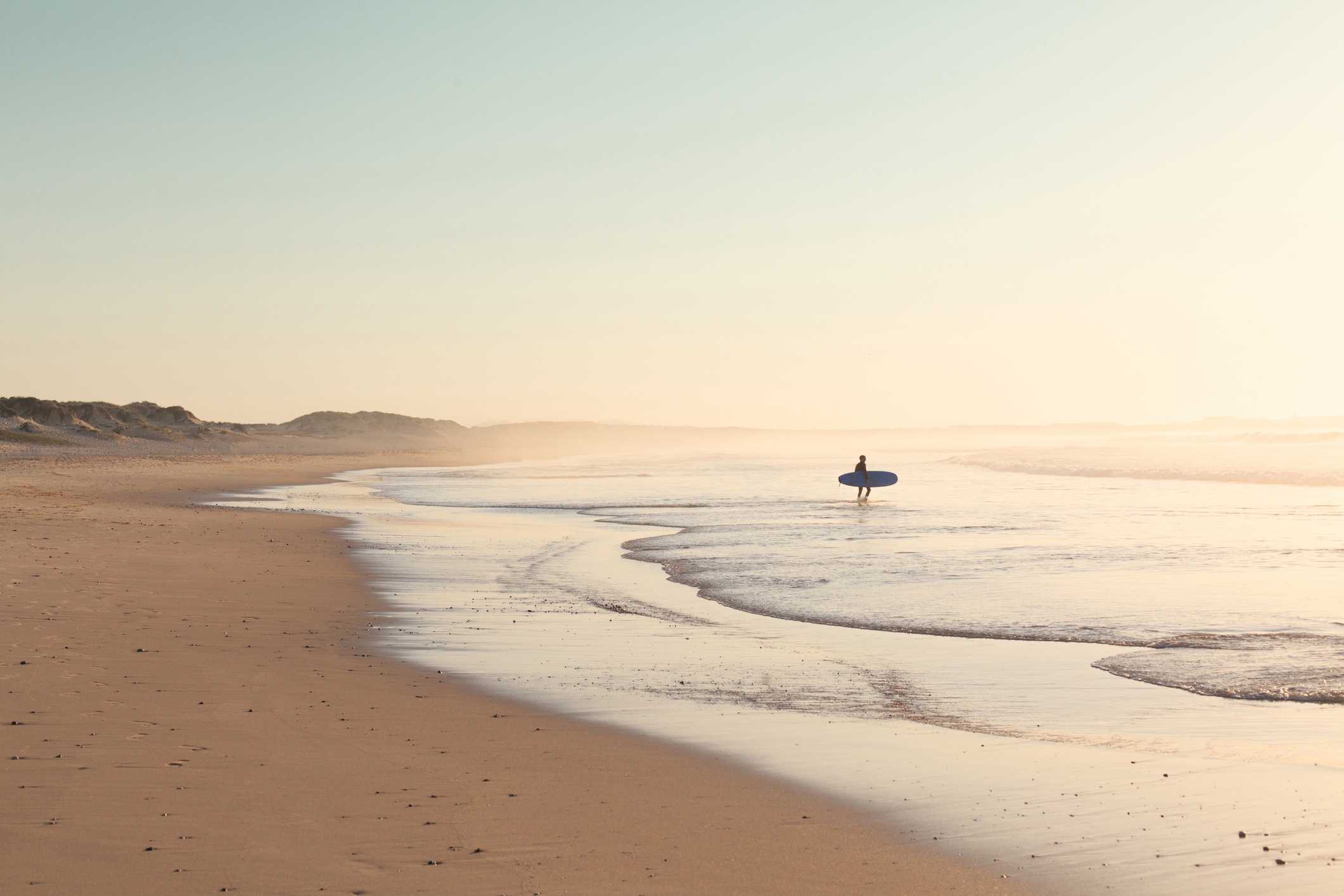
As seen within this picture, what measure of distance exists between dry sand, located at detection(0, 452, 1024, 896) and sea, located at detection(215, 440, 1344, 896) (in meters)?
0.57

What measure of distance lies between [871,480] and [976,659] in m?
30.5

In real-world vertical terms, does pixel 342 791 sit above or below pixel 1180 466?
below

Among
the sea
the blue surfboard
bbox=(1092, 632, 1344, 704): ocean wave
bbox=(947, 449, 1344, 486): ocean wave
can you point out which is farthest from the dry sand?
bbox=(947, 449, 1344, 486): ocean wave

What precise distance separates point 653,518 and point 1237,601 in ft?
58.5

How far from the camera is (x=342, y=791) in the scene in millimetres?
5855

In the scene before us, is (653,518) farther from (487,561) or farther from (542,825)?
(542,825)

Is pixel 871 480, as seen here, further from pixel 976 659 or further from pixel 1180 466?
pixel 976 659

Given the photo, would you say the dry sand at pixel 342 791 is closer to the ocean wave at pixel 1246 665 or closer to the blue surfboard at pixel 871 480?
the ocean wave at pixel 1246 665

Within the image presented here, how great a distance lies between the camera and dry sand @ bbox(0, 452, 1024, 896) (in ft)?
15.7

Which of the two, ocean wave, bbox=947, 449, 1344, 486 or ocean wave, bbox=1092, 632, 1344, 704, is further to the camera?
ocean wave, bbox=947, 449, 1344, 486

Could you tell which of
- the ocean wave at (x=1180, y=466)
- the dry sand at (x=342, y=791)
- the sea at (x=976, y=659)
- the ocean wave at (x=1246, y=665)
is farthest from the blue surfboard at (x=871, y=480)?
the dry sand at (x=342, y=791)

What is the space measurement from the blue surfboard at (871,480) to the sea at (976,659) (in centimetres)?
1163

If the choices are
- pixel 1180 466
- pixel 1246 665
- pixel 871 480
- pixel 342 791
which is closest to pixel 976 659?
pixel 1246 665

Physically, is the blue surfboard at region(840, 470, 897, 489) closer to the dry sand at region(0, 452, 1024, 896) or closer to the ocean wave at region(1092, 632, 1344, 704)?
the ocean wave at region(1092, 632, 1344, 704)
